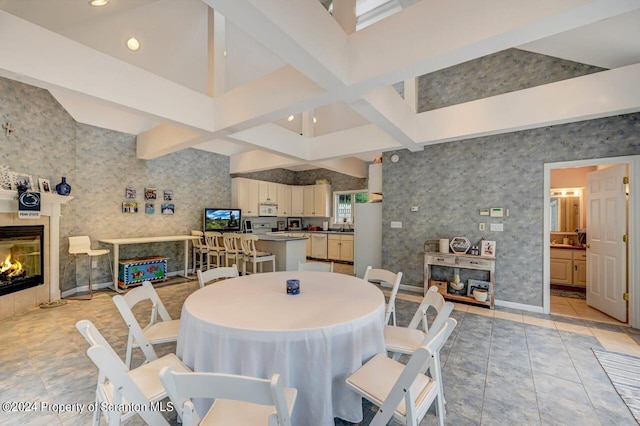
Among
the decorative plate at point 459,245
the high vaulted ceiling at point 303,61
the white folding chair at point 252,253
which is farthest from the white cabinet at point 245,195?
the decorative plate at point 459,245

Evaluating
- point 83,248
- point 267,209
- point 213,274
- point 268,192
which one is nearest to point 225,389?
point 213,274

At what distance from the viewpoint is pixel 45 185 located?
4.03m

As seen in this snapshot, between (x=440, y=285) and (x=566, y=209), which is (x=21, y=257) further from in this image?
(x=566, y=209)

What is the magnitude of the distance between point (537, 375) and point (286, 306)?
2292 millimetres

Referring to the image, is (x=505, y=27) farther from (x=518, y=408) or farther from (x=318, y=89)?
(x=518, y=408)

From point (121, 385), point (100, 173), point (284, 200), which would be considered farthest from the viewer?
point (284, 200)

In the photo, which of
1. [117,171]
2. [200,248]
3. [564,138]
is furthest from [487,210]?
[117,171]

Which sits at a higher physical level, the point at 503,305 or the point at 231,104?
the point at 231,104

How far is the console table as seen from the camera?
→ 400 centimetres

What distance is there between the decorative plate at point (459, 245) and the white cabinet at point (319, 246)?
4207 mm

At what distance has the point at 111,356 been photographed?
3.76 feet

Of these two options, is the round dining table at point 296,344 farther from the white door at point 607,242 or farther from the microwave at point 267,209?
the microwave at point 267,209

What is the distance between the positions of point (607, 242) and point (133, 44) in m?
7.42

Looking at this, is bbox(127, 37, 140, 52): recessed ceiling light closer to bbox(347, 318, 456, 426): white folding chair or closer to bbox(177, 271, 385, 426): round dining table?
bbox(177, 271, 385, 426): round dining table
